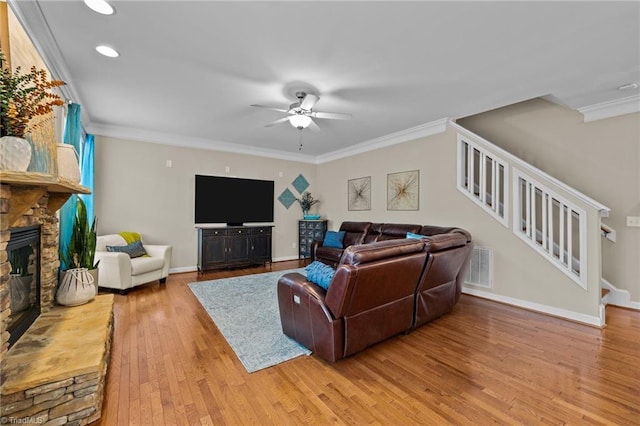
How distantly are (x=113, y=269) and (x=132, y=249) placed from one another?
0.51 meters

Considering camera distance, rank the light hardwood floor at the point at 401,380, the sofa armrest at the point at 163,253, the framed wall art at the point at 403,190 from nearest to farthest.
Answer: the light hardwood floor at the point at 401,380
the sofa armrest at the point at 163,253
the framed wall art at the point at 403,190

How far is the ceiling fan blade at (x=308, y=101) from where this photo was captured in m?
3.04

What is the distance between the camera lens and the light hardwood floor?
165cm

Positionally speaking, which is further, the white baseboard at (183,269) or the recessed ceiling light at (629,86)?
the white baseboard at (183,269)

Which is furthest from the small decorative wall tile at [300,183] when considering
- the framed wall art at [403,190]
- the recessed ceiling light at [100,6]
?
the recessed ceiling light at [100,6]

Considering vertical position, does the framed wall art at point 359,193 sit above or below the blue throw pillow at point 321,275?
above

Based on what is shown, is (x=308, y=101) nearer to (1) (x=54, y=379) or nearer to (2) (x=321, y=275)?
(2) (x=321, y=275)

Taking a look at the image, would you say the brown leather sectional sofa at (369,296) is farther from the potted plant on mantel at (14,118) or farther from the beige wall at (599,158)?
the beige wall at (599,158)

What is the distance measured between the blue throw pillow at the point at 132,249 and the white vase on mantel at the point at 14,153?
3140 millimetres

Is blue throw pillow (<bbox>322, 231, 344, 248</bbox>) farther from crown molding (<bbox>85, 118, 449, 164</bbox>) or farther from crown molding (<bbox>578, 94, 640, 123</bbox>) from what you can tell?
crown molding (<bbox>578, 94, 640, 123</bbox>)

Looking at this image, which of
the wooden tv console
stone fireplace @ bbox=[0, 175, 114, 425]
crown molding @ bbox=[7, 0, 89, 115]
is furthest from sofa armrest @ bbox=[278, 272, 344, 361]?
the wooden tv console

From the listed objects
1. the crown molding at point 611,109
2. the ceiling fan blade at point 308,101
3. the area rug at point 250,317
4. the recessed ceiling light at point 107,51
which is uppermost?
the recessed ceiling light at point 107,51

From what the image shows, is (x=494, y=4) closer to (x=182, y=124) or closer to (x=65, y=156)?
(x=65, y=156)

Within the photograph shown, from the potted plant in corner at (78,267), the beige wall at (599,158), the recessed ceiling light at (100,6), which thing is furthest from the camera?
the beige wall at (599,158)
